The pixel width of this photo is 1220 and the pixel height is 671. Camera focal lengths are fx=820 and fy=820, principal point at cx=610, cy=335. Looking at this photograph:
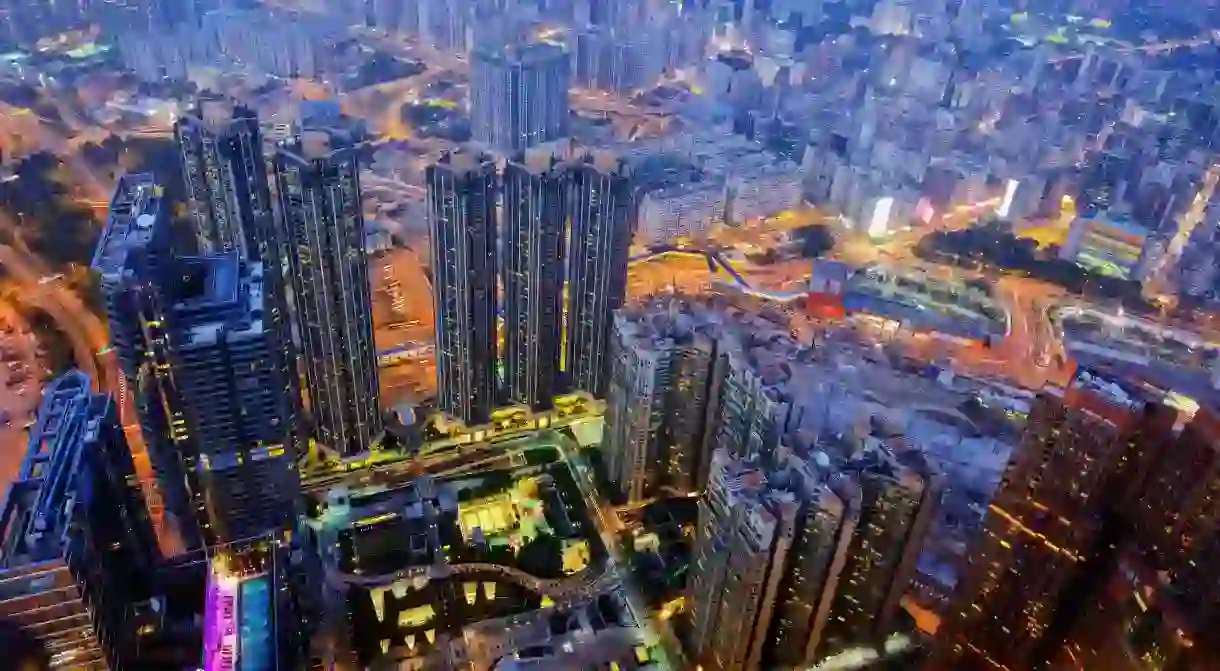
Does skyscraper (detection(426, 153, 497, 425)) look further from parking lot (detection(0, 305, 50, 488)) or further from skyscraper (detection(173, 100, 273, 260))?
parking lot (detection(0, 305, 50, 488))

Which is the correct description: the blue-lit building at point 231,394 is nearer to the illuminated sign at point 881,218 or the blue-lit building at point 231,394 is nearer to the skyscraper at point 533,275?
the skyscraper at point 533,275

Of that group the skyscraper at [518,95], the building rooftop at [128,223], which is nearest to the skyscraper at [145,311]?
the building rooftop at [128,223]

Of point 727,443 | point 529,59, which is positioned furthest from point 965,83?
point 727,443

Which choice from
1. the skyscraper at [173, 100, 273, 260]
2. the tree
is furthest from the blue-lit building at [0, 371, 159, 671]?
the tree

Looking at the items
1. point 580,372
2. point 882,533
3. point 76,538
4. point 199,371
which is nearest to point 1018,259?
point 580,372

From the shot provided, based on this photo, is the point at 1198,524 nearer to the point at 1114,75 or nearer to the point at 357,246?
the point at 357,246

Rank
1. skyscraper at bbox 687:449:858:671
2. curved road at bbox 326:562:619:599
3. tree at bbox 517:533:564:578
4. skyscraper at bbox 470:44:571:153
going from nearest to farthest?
skyscraper at bbox 687:449:858:671 < curved road at bbox 326:562:619:599 < tree at bbox 517:533:564:578 < skyscraper at bbox 470:44:571:153

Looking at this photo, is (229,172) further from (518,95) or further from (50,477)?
(518,95)
